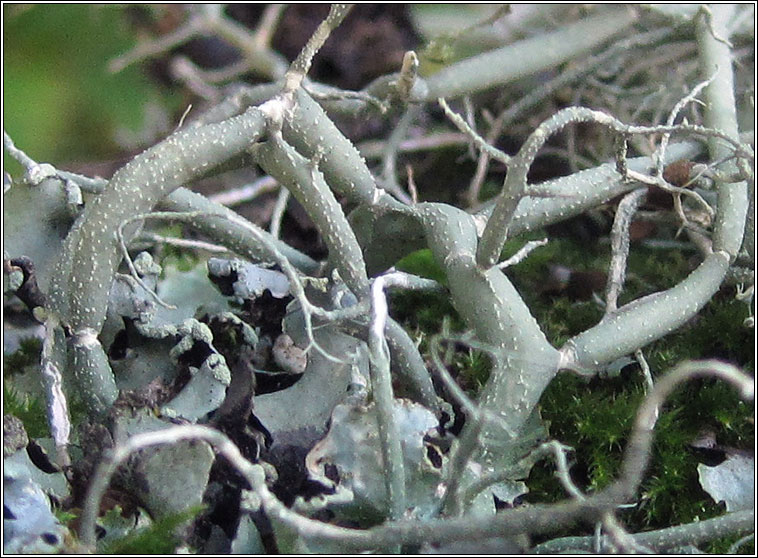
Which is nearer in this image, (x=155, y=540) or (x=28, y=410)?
(x=155, y=540)

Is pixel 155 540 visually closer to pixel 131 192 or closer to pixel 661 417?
pixel 131 192

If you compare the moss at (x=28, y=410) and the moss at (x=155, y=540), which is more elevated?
the moss at (x=155, y=540)

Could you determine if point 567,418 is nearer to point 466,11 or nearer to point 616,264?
point 616,264

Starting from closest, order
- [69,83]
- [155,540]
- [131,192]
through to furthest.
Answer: [155,540], [131,192], [69,83]

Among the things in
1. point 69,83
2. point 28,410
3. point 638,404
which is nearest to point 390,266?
point 638,404

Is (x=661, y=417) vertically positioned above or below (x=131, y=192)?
below

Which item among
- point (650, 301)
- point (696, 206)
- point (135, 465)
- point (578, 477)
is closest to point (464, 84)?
point (696, 206)

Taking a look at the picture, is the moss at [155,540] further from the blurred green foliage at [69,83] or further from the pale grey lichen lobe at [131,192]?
the blurred green foliage at [69,83]

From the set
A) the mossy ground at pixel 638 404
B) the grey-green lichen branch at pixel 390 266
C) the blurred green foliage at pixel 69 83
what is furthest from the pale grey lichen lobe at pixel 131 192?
the blurred green foliage at pixel 69 83
